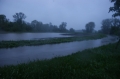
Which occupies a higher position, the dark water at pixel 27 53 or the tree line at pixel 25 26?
the tree line at pixel 25 26

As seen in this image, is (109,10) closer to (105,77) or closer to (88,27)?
(105,77)

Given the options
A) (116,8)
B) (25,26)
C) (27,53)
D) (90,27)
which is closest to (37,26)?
(25,26)

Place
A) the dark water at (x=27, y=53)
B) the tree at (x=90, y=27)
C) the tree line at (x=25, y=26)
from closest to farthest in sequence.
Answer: the dark water at (x=27, y=53), the tree line at (x=25, y=26), the tree at (x=90, y=27)

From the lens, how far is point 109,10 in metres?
14.1

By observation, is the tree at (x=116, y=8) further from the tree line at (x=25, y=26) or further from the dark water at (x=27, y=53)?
the tree line at (x=25, y=26)

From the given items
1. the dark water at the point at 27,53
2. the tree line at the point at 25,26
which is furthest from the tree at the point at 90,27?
the dark water at the point at 27,53

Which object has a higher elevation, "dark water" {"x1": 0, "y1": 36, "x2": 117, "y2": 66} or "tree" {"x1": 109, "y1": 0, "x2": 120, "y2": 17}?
"tree" {"x1": 109, "y1": 0, "x2": 120, "y2": 17}

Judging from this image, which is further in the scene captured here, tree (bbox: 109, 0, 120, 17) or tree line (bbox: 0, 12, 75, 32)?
tree line (bbox: 0, 12, 75, 32)

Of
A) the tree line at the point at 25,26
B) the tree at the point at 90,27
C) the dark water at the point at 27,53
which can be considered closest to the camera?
the dark water at the point at 27,53

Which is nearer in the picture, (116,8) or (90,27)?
(116,8)

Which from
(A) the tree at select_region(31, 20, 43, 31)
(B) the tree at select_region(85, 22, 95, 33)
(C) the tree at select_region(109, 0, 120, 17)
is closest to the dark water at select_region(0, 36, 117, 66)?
(C) the tree at select_region(109, 0, 120, 17)

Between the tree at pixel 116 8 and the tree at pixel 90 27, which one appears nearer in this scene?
the tree at pixel 116 8

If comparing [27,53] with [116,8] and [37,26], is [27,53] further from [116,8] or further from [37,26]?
[37,26]

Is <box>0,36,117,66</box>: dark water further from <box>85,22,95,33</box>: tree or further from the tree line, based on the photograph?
<box>85,22,95,33</box>: tree
